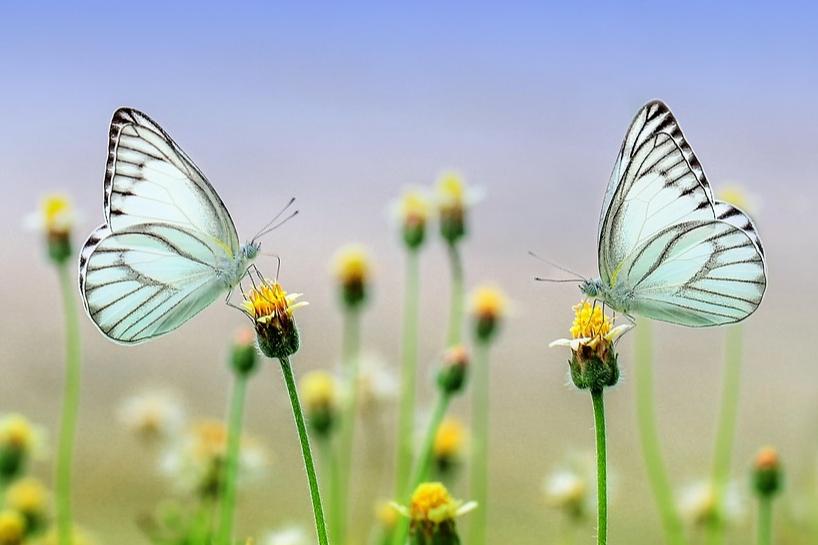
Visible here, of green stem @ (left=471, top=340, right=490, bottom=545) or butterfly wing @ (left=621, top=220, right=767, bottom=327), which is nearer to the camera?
butterfly wing @ (left=621, top=220, right=767, bottom=327)

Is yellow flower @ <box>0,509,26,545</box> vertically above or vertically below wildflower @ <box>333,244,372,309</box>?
below

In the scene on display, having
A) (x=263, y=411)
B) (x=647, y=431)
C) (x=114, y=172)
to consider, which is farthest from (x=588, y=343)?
(x=263, y=411)

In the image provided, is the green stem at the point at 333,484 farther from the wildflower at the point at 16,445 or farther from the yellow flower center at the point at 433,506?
the wildflower at the point at 16,445

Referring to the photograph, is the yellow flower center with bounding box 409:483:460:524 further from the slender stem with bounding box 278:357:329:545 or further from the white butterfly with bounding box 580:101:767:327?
the white butterfly with bounding box 580:101:767:327

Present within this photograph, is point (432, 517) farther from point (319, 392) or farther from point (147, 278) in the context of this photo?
point (319, 392)

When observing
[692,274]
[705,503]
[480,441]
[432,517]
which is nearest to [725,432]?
[705,503]

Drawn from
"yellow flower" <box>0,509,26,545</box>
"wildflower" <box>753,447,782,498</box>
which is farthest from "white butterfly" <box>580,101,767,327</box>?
"yellow flower" <box>0,509,26,545</box>
